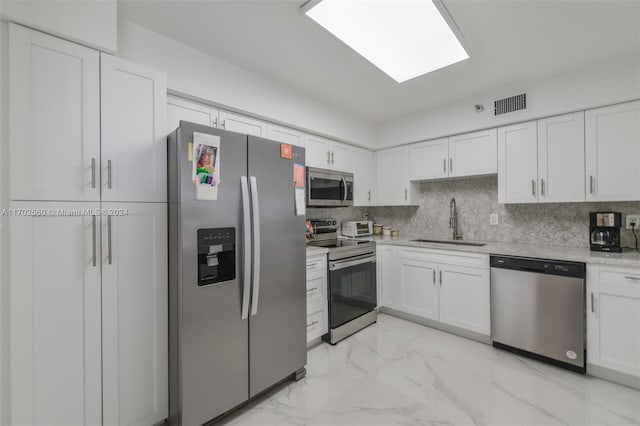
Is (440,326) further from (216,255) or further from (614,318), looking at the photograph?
(216,255)

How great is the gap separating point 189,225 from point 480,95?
3138 millimetres

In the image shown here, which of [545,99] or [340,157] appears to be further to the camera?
[340,157]

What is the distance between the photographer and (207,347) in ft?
5.28

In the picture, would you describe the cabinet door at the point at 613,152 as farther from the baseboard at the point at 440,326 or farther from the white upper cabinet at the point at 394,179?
the white upper cabinet at the point at 394,179

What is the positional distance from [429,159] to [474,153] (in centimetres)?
51

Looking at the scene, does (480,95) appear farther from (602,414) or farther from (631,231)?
(602,414)

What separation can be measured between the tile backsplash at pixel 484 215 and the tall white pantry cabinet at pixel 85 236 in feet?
6.75

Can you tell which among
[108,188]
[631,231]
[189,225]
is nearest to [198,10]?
[108,188]

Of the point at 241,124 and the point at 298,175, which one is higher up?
the point at 241,124

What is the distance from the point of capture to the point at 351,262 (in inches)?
113

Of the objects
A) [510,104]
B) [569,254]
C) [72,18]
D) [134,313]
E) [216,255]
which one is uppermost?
[510,104]

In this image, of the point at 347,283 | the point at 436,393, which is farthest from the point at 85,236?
the point at 436,393

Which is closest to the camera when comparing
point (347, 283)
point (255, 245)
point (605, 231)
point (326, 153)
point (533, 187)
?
point (255, 245)

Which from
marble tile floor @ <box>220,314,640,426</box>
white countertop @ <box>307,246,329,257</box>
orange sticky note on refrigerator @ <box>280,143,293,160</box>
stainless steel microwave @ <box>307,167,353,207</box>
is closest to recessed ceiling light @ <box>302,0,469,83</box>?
orange sticky note on refrigerator @ <box>280,143,293,160</box>
